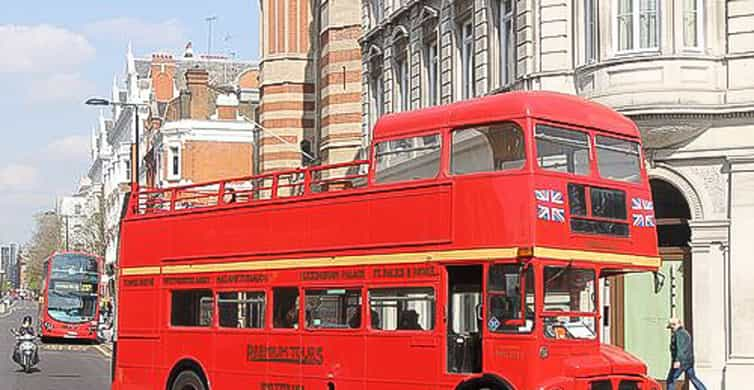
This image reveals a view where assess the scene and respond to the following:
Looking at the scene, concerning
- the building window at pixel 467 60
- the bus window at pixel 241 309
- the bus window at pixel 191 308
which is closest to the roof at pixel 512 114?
the bus window at pixel 241 309

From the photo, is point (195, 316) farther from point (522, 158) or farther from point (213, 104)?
point (213, 104)

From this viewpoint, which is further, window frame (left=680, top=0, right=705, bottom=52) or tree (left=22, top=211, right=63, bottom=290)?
tree (left=22, top=211, right=63, bottom=290)

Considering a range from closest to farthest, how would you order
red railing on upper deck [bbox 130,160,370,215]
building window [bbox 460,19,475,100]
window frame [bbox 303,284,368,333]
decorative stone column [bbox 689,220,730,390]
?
window frame [bbox 303,284,368,333]
red railing on upper deck [bbox 130,160,370,215]
decorative stone column [bbox 689,220,730,390]
building window [bbox 460,19,475,100]

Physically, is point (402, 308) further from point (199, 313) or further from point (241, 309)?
point (199, 313)

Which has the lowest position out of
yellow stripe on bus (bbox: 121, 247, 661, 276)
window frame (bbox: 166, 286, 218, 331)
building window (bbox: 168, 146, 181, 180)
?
window frame (bbox: 166, 286, 218, 331)

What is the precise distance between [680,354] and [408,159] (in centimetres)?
844

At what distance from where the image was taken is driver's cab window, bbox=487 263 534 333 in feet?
48.4

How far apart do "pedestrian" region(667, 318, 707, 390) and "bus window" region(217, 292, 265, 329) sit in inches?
308

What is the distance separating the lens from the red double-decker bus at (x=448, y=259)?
1501 centimetres

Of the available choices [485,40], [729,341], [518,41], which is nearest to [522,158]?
[729,341]

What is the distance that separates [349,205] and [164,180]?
59515mm

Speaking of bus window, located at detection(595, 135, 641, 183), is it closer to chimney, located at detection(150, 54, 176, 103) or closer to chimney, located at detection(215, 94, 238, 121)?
chimney, located at detection(215, 94, 238, 121)

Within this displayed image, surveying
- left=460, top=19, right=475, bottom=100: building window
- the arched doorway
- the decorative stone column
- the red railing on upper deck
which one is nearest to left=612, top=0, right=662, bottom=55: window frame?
the arched doorway

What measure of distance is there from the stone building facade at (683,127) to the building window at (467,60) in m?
4.48
